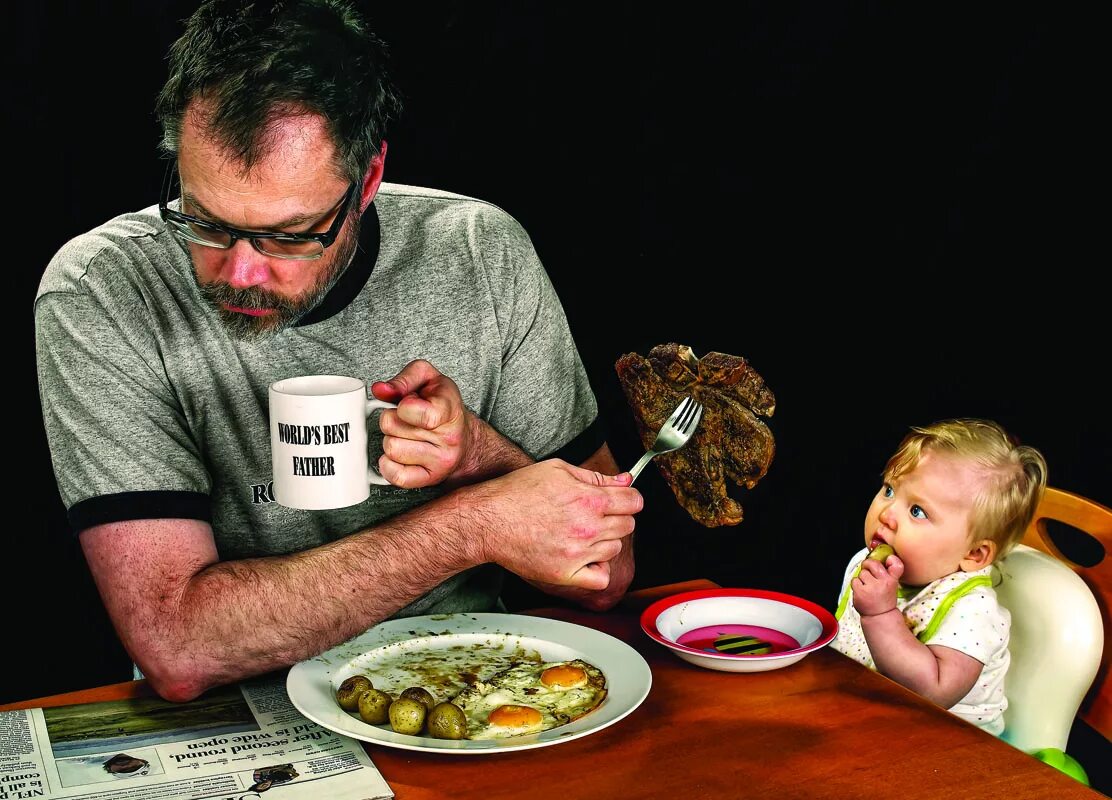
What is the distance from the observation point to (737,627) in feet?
6.70

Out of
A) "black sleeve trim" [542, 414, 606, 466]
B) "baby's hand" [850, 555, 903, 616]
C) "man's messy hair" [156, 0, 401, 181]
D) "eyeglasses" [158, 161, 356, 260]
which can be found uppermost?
"man's messy hair" [156, 0, 401, 181]

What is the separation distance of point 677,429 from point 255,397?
2.54 ft

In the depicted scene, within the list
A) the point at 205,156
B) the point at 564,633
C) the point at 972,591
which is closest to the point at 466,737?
the point at 564,633

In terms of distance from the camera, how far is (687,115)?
10.2 feet

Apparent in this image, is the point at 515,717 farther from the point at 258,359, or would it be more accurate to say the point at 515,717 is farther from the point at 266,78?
the point at 266,78

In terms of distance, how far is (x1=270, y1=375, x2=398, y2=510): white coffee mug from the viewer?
5.59 ft

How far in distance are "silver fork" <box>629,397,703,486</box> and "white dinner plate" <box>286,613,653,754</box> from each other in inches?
14.4

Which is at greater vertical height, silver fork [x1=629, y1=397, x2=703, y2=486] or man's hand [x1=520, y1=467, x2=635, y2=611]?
silver fork [x1=629, y1=397, x2=703, y2=486]

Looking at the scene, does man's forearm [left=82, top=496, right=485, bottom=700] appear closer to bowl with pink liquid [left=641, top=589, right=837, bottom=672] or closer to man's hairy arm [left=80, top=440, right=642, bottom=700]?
man's hairy arm [left=80, top=440, right=642, bottom=700]

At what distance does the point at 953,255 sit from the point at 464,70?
1.35m

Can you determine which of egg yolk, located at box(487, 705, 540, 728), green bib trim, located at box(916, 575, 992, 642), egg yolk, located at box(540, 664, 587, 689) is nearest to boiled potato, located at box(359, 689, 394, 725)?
egg yolk, located at box(487, 705, 540, 728)

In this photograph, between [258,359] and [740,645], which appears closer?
[740,645]

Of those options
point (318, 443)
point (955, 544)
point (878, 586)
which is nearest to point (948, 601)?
point (955, 544)

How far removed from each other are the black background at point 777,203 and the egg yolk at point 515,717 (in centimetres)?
162
